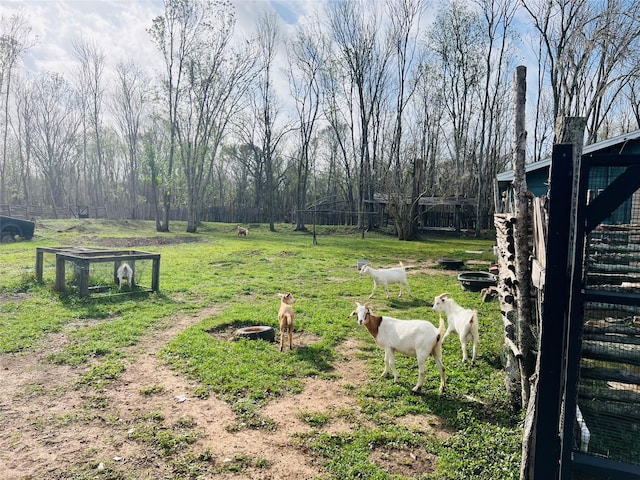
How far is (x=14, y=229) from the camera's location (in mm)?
20969

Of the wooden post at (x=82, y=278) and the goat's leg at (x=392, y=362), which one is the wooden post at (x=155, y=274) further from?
the goat's leg at (x=392, y=362)

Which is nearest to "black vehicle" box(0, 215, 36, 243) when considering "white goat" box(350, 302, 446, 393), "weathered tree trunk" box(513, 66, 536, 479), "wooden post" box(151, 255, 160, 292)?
"wooden post" box(151, 255, 160, 292)

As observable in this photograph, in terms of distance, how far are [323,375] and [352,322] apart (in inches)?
103

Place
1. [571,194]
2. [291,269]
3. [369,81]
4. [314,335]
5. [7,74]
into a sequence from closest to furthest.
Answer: [571,194], [314,335], [291,269], [7,74], [369,81]

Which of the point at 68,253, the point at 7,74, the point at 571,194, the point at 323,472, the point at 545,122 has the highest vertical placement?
the point at 7,74

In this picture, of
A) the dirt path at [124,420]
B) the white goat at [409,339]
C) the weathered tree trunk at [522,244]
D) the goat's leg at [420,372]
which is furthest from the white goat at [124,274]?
the weathered tree trunk at [522,244]

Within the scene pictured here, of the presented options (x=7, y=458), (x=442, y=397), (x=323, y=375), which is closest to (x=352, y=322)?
(x=323, y=375)

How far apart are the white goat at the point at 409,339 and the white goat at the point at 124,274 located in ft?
22.6

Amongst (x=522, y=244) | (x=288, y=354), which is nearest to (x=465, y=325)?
(x=522, y=244)

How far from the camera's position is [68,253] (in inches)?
372

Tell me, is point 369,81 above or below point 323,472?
above

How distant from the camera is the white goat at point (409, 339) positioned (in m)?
4.94

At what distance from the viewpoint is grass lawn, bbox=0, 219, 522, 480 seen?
3.76 metres

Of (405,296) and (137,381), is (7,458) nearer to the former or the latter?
(137,381)
